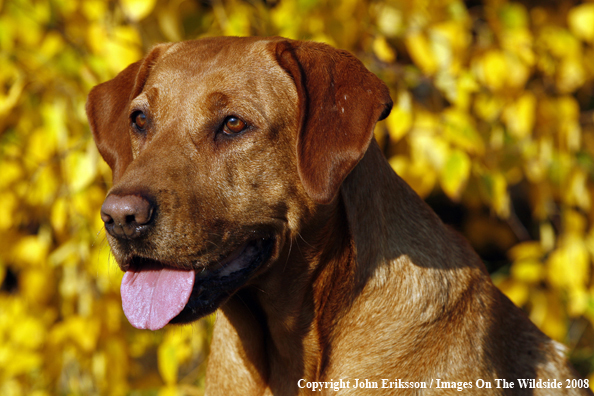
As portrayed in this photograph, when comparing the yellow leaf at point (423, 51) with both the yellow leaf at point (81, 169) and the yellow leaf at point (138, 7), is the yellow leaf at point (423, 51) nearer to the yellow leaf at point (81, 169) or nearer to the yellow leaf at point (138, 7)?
the yellow leaf at point (138, 7)

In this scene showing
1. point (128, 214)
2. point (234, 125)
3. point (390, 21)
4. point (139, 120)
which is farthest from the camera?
point (390, 21)

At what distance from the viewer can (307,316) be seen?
292 cm

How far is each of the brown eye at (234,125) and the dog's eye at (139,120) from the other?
1.53 ft

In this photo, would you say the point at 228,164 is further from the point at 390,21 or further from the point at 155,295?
the point at 390,21

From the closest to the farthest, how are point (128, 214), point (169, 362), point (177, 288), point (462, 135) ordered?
point (128, 214)
point (177, 288)
point (462, 135)
point (169, 362)

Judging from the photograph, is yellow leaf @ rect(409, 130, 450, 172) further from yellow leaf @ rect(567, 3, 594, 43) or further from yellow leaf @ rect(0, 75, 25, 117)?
yellow leaf @ rect(0, 75, 25, 117)

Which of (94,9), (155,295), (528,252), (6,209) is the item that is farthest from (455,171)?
Answer: (6,209)

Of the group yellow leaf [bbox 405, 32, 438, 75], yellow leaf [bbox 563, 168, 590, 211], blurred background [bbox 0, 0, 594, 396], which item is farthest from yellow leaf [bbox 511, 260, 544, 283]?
yellow leaf [bbox 405, 32, 438, 75]

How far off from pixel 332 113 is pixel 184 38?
204cm

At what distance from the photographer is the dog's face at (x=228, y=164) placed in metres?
2.59

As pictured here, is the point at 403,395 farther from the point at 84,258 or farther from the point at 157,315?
the point at 84,258

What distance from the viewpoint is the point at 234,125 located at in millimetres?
2781

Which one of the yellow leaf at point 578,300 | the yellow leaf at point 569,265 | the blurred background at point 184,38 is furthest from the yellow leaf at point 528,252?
the yellow leaf at point 578,300

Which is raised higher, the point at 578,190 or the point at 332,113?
the point at 332,113
